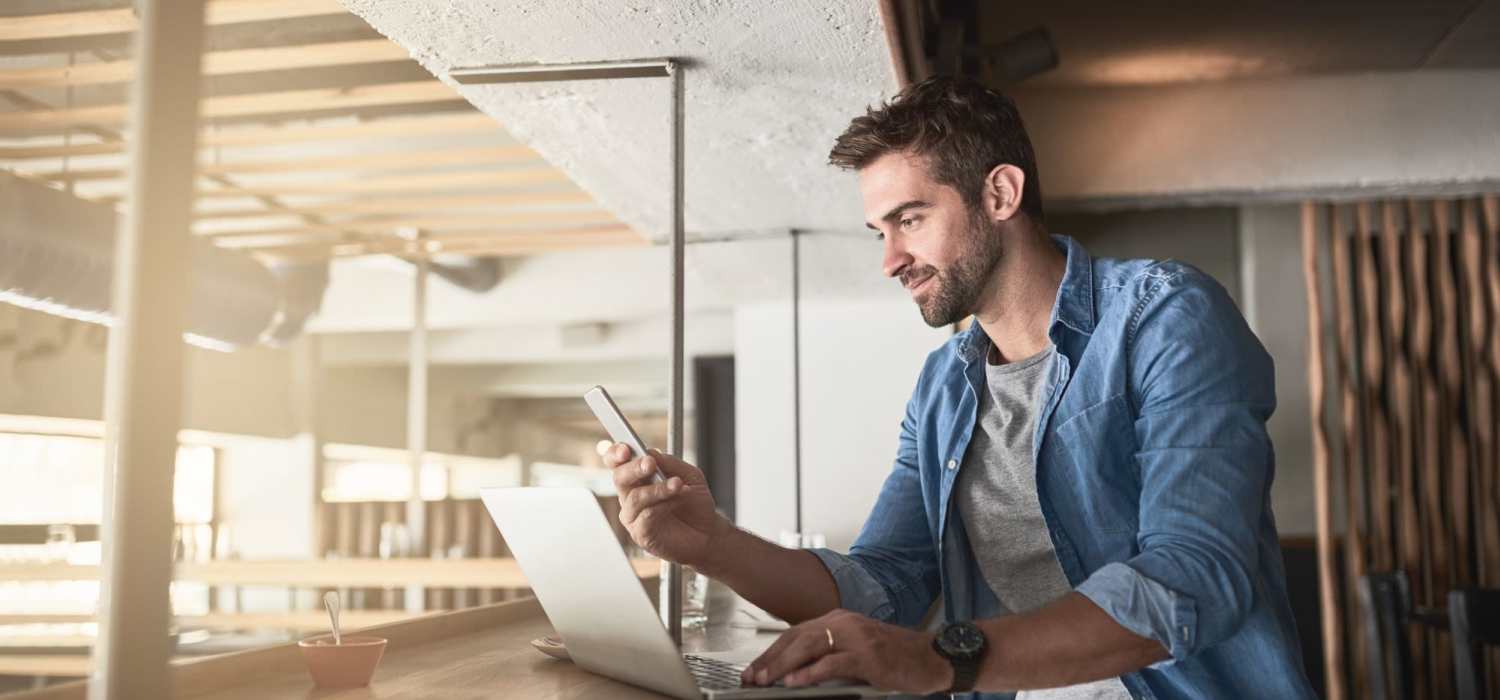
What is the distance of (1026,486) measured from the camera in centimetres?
165

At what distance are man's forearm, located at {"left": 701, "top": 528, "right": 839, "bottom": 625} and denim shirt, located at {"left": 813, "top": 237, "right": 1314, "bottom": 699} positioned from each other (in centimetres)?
3

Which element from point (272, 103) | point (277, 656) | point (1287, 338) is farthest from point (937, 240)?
point (1287, 338)

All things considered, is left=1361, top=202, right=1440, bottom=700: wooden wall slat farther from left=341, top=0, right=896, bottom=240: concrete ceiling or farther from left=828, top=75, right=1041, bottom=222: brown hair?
left=828, top=75, right=1041, bottom=222: brown hair

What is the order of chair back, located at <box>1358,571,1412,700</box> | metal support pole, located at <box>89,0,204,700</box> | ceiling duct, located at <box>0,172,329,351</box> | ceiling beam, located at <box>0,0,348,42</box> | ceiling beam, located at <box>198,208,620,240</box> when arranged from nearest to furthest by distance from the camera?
metal support pole, located at <box>89,0,204,700</box> → ceiling beam, located at <box>0,0,348,42</box> → chair back, located at <box>1358,571,1412,700</box> → ceiling duct, located at <box>0,172,329,351</box> → ceiling beam, located at <box>198,208,620,240</box>

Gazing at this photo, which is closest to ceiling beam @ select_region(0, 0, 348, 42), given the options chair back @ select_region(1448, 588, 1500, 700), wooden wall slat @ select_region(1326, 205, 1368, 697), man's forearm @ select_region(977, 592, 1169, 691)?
man's forearm @ select_region(977, 592, 1169, 691)

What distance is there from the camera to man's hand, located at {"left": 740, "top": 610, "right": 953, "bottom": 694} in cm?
109

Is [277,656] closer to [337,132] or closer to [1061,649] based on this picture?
[1061,649]

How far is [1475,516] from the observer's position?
444cm

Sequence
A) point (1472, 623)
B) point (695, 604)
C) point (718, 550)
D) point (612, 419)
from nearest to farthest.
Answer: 1. point (612, 419)
2. point (718, 550)
3. point (695, 604)
4. point (1472, 623)

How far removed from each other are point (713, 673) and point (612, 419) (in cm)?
29

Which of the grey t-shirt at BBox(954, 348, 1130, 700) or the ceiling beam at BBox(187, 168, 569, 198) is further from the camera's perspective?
the ceiling beam at BBox(187, 168, 569, 198)

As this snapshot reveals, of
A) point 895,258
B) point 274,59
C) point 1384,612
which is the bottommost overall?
point 1384,612

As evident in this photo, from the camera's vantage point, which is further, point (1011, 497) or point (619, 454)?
point (1011, 497)

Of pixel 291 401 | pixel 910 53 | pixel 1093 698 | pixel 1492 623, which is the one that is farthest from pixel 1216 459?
pixel 291 401
